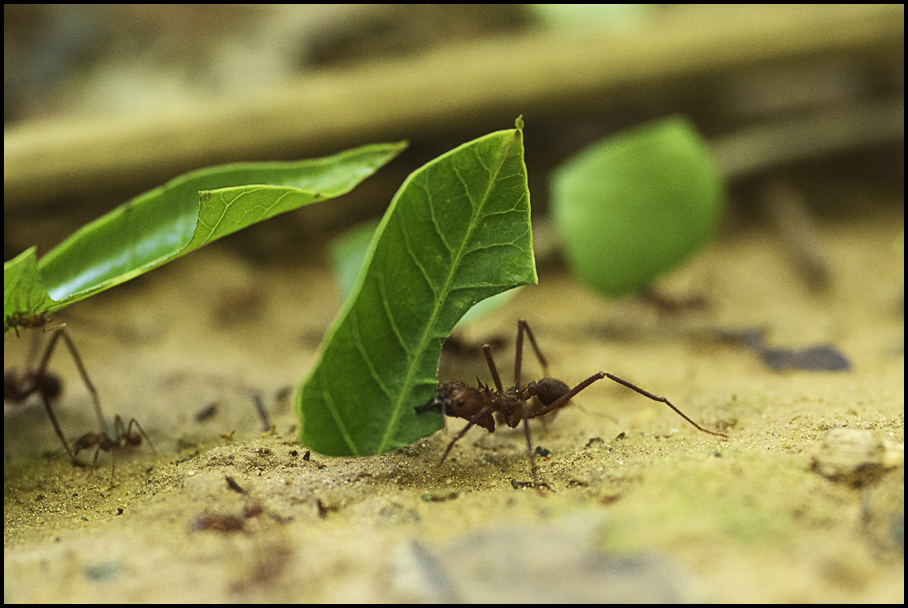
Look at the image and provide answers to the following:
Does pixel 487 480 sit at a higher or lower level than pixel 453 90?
lower

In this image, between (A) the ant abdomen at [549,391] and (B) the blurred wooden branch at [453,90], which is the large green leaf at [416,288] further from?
(B) the blurred wooden branch at [453,90]

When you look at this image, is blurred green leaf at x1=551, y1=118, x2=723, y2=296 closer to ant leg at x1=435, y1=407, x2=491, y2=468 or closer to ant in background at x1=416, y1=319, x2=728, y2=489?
ant in background at x1=416, y1=319, x2=728, y2=489

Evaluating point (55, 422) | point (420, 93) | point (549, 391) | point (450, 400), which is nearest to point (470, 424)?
point (450, 400)

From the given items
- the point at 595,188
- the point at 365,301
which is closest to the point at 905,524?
the point at 365,301

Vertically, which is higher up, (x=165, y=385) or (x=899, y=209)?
(x=165, y=385)

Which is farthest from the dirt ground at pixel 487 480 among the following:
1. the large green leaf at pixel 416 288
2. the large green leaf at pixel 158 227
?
the large green leaf at pixel 158 227

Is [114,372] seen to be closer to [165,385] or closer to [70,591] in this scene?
[165,385]

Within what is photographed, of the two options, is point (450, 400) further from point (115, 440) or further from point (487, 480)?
point (115, 440)
